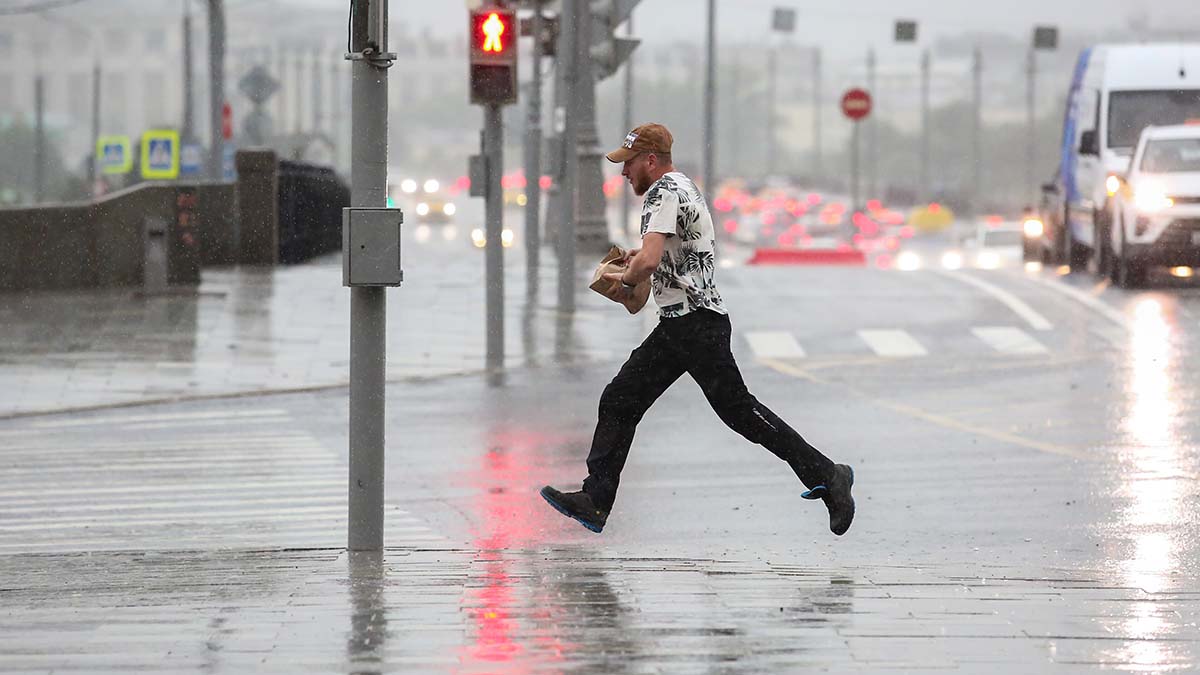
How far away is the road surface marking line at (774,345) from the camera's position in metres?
19.5

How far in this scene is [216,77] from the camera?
36094mm

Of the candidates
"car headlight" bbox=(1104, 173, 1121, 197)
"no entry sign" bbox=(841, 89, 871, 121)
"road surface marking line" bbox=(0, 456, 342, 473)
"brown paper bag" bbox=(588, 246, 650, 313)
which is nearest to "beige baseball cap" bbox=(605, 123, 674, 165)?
"brown paper bag" bbox=(588, 246, 650, 313)

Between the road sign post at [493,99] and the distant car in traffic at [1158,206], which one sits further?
the distant car in traffic at [1158,206]

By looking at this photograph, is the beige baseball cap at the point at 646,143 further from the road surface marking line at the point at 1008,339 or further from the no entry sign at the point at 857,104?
the no entry sign at the point at 857,104

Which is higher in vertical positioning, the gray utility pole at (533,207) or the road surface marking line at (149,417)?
the gray utility pole at (533,207)

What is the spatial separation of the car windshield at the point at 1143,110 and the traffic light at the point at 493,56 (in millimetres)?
13059

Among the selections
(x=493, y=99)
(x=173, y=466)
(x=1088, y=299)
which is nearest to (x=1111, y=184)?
(x=1088, y=299)

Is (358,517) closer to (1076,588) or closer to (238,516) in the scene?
(238,516)

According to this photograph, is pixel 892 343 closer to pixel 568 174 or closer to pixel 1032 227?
pixel 568 174

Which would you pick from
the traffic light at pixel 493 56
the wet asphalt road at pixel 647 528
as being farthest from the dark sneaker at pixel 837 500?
the traffic light at pixel 493 56

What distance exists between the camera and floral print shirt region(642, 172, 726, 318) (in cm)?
898

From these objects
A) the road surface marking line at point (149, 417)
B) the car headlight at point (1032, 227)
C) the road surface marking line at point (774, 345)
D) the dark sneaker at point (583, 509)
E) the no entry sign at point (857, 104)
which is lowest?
the road surface marking line at point (149, 417)

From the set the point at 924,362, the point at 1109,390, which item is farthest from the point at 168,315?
the point at 1109,390

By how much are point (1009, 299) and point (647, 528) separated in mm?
15083
